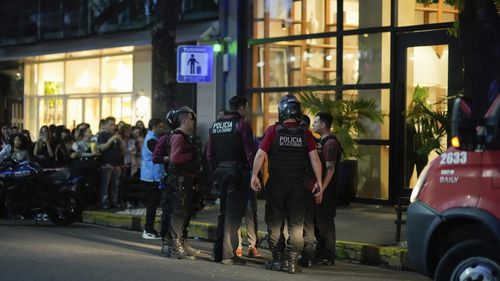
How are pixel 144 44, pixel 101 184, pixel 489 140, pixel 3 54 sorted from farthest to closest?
pixel 3 54, pixel 144 44, pixel 101 184, pixel 489 140

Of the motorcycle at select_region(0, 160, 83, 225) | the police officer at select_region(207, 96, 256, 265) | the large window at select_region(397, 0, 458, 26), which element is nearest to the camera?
the police officer at select_region(207, 96, 256, 265)

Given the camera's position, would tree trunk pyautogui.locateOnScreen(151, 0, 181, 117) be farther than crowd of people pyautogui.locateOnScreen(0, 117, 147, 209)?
No

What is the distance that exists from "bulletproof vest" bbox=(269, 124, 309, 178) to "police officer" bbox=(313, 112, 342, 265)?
24.0 inches

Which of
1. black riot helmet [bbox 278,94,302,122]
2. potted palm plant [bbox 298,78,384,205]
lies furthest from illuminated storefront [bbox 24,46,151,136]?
black riot helmet [bbox 278,94,302,122]

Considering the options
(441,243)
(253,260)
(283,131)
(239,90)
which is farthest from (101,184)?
(441,243)

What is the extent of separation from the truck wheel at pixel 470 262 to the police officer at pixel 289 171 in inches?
104

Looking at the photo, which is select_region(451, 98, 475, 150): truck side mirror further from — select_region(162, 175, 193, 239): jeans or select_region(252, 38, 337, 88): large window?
select_region(252, 38, 337, 88): large window

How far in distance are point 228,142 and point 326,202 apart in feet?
4.63

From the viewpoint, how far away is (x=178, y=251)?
10.3m

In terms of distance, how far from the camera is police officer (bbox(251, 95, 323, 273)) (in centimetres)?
934

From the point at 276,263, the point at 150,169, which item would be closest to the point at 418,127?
the point at 150,169

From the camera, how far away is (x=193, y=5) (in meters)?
18.0

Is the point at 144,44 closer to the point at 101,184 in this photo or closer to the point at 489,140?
the point at 101,184

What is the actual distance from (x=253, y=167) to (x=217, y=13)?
28.5ft
